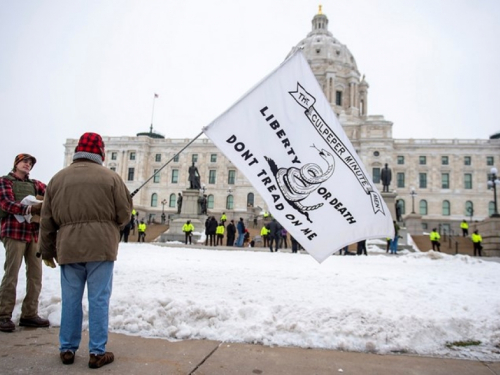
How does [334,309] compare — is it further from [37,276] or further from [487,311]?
[37,276]

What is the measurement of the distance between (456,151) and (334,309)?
69.3 meters

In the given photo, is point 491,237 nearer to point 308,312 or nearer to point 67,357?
point 308,312

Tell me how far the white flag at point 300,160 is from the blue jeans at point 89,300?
1912 mm

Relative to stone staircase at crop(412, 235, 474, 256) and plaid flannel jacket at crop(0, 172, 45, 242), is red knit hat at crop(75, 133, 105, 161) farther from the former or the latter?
stone staircase at crop(412, 235, 474, 256)

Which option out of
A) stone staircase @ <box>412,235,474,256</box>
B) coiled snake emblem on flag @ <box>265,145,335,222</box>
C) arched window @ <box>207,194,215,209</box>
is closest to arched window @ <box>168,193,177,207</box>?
arched window @ <box>207,194,215,209</box>

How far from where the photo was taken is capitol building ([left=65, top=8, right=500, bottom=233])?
62719mm

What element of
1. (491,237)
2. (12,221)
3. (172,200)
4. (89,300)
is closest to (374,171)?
(172,200)

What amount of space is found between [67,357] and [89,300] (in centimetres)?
45

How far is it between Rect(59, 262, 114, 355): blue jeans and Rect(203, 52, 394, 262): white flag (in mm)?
1912

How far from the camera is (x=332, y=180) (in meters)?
4.88

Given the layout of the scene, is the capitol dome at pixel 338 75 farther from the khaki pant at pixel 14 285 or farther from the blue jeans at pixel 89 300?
the blue jeans at pixel 89 300

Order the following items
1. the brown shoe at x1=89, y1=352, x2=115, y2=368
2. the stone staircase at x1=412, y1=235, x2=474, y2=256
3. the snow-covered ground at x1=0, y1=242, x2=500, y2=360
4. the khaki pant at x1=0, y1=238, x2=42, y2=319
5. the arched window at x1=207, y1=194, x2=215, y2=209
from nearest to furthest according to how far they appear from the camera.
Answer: the brown shoe at x1=89, y1=352, x2=115, y2=368
the snow-covered ground at x1=0, y1=242, x2=500, y2=360
the khaki pant at x1=0, y1=238, x2=42, y2=319
the stone staircase at x1=412, y1=235, x2=474, y2=256
the arched window at x1=207, y1=194, x2=215, y2=209

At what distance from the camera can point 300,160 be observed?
15.6 ft

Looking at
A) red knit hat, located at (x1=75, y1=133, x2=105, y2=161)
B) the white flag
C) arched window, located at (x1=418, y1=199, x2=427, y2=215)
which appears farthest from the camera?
arched window, located at (x1=418, y1=199, x2=427, y2=215)
